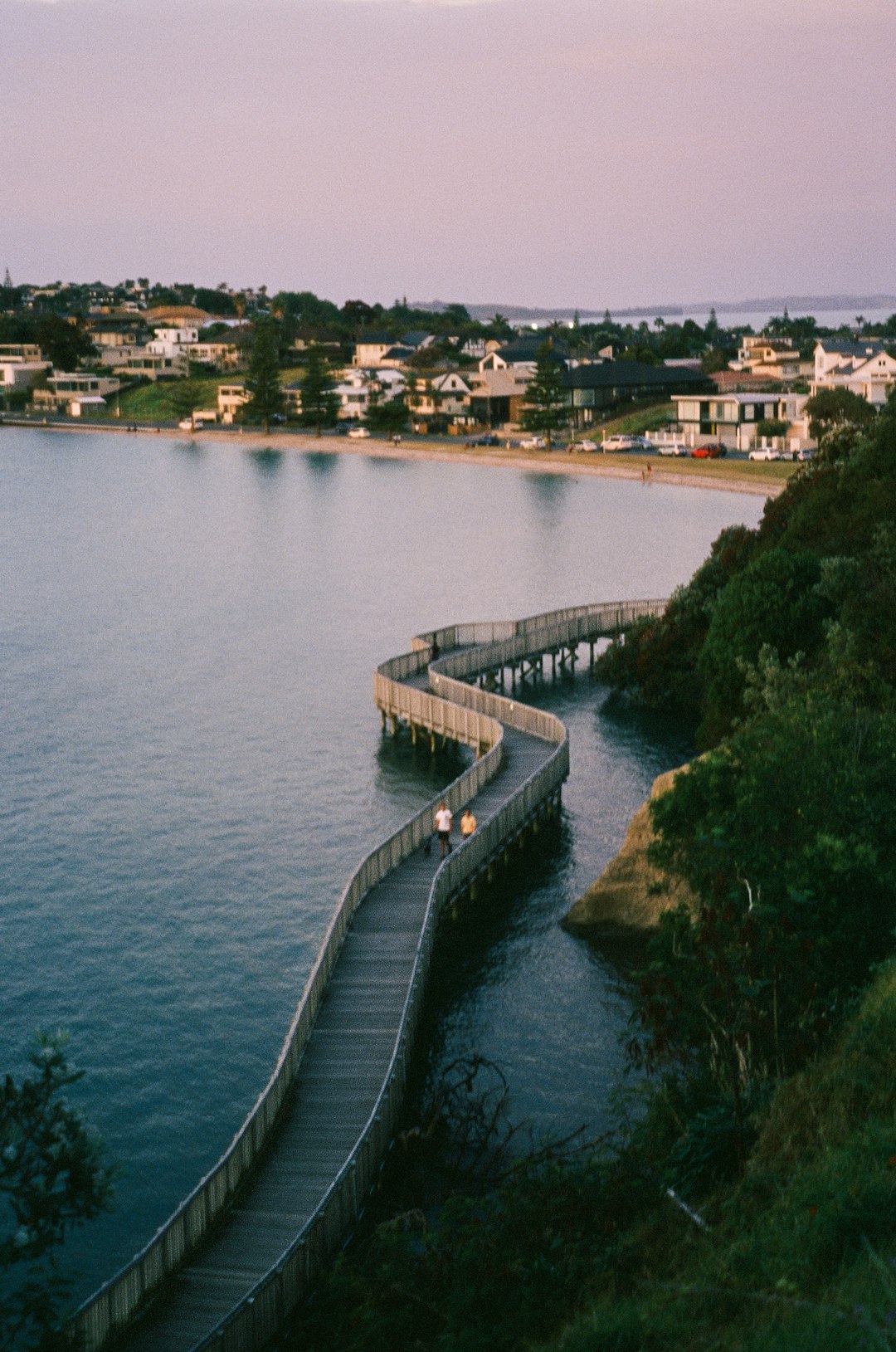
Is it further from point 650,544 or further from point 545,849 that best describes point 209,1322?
point 650,544

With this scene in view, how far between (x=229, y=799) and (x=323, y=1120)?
2159cm

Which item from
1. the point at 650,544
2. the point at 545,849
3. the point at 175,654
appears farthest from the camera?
the point at 650,544

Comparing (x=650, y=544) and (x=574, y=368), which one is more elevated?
(x=574, y=368)

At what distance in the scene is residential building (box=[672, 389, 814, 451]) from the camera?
481 ft

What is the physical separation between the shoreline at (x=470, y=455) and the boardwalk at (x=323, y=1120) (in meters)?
76.0

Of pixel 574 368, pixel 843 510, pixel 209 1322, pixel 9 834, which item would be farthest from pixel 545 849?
pixel 574 368

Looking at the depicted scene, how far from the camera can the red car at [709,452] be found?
137 metres

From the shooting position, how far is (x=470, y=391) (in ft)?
585

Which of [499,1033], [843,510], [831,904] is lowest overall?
[499,1033]

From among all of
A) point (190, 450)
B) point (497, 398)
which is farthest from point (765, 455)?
point (190, 450)

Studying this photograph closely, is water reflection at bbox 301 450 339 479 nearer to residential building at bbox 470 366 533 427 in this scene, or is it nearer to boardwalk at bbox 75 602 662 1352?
residential building at bbox 470 366 533 427

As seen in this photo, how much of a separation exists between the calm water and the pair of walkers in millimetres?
2299

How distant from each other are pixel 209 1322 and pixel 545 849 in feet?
75.3

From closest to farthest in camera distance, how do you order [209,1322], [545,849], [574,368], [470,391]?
[209,1322] → [545,849] → [574,368] → [470,391]
